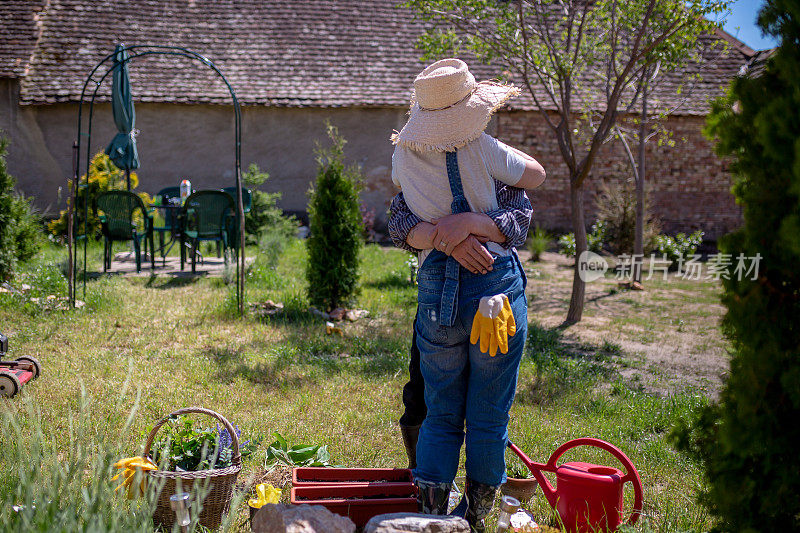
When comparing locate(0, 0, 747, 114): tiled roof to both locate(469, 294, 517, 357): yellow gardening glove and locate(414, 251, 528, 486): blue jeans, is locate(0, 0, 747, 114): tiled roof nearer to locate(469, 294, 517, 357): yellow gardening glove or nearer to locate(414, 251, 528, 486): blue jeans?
locate(414, 251, 528, 486): blue jeans

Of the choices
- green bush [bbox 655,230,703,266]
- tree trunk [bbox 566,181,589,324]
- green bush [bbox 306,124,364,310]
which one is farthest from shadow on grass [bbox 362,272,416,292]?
green bush [bbox 655,230,703,266]

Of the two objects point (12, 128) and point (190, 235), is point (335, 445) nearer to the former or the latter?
point (190, 235)

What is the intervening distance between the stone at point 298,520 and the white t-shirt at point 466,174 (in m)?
1.01

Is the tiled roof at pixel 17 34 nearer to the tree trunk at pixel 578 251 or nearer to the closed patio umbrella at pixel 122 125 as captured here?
the closed patio umbrella at pixel 122 125

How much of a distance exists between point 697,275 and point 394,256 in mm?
5008

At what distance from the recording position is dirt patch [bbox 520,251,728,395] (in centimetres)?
534

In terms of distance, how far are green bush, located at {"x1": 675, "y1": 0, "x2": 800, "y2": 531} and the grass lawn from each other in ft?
1.91

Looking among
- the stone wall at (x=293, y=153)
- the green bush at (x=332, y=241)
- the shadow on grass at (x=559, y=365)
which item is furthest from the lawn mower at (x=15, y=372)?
the stone wall at (x=293, y=153)

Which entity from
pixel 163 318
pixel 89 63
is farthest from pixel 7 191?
pixel 89 63

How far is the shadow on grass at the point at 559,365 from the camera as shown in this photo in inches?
181

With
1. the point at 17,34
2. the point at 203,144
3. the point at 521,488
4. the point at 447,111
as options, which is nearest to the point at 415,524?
the point at 521,488

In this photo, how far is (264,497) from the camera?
8.44ft

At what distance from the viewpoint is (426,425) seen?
2.51 metres

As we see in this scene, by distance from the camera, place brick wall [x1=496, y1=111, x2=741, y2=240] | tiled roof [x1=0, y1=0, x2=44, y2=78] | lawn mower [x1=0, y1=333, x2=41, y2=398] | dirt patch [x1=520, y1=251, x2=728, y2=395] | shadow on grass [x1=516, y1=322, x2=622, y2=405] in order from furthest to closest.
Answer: brick wall [x1=496, y1=111, x2=741, y2=240] → tiled roof [x1=0, y1=0, x2=44, y2=78] → dirt patch [x1=520, y1=251, x2=728, y2=395] → shadow on grass [x1=516, y1=322, x2=622, y2=405] → lawn mower [x1=0, y1=333, x2=41, y2=398]
